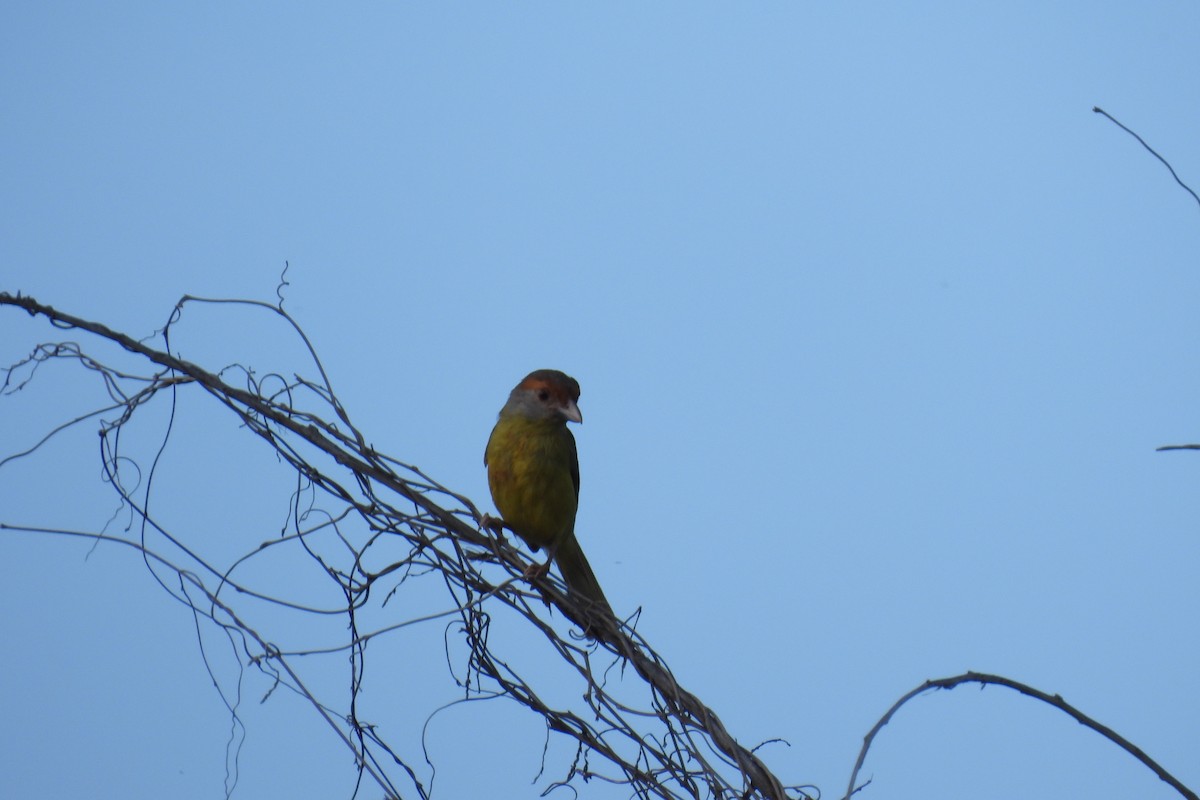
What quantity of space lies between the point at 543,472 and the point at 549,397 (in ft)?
0.92

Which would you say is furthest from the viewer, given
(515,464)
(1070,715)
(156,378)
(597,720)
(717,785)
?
(515,464)

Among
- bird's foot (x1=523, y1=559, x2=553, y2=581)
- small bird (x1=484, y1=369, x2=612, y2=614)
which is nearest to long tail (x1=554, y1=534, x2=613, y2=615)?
small bird (x1=484, y1=369, x2=612, y2=614)

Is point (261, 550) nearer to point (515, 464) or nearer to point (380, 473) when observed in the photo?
point (380, 473)

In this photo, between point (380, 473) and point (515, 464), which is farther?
point (515, 464)

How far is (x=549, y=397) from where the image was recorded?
4.49 m

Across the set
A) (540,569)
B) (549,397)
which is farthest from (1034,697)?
(549,397)

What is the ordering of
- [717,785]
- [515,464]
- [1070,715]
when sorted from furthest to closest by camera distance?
[515,464] → [717,785] → [1070,715]

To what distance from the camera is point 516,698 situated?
279cm

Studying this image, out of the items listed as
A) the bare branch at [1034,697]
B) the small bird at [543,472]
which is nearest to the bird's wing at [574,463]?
the small bird at [543,472]

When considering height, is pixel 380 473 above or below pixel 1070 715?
above

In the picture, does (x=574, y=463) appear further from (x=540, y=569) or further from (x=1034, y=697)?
(x=1034, y=697)

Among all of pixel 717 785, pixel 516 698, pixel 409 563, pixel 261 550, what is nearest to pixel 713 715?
pixel 717 785

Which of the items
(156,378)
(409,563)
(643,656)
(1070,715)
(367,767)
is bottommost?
(1070,715)

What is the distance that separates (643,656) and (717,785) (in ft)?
1.27
